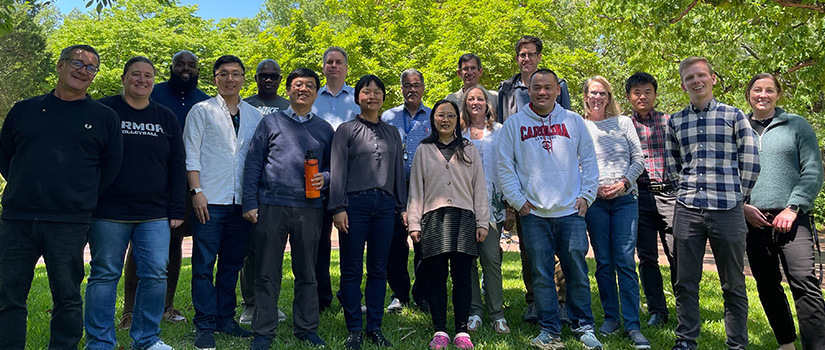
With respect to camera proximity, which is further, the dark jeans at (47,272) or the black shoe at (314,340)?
the black shoe at (314,340)

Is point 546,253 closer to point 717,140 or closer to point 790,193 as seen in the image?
point 717,140

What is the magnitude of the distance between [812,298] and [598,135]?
2.19m

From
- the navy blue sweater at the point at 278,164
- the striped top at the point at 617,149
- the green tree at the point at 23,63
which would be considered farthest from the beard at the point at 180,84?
the green tree at the point at 23,63

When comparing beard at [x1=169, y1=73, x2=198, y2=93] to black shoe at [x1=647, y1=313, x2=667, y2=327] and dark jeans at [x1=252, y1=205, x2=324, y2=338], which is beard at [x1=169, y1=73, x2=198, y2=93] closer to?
dark jeans at [x1=252, y1=205, x2=324, y2=338]

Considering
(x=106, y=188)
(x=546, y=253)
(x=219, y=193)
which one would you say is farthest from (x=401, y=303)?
(x=106, y=188)

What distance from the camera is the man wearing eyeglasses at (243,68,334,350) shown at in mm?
4531

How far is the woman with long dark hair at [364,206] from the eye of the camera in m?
4.64

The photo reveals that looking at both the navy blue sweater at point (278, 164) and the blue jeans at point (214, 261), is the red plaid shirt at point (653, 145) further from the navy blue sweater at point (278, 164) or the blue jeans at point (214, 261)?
the blue jeans at point (214, 261)

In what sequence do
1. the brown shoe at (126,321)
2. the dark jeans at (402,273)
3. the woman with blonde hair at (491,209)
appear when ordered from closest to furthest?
the woman with blonde hair at (491,209) → the brown shoe at (126,321) → the dark jeans at (402,273)

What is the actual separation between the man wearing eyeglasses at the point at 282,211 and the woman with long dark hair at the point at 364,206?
0.71ft

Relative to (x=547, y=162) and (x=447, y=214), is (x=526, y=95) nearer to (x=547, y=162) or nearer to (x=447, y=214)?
(x=547, y=162)

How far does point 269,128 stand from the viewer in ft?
15.4

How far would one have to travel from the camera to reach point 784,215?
14.5 ft

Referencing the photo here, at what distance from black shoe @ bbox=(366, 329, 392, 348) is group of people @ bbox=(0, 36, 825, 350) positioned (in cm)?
2
